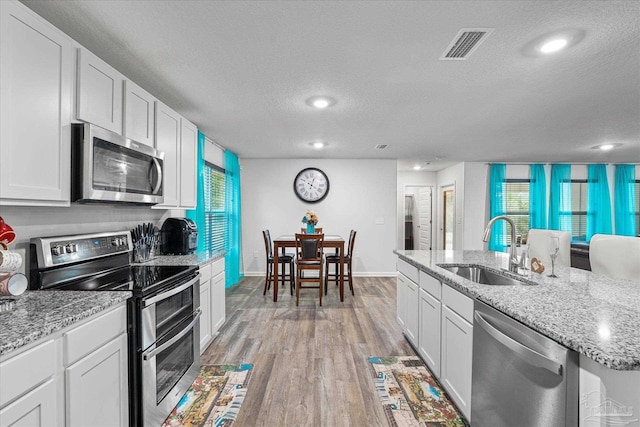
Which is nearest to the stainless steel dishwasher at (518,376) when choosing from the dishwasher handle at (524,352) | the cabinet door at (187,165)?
the dishwasher handle at (524,352)

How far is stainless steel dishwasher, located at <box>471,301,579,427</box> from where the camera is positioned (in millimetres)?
1034

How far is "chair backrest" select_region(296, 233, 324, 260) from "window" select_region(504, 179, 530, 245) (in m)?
4.53

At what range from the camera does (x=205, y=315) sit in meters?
2.66

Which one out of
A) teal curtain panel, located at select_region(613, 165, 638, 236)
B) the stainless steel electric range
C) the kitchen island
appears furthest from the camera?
teal curtain panel, located at select_region(613, 165, 638, 236)

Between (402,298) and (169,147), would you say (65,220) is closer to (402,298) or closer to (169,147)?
(169,147)

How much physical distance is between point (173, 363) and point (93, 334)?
0.77 meters

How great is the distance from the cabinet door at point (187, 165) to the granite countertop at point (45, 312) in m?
1.56

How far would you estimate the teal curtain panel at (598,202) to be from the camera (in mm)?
6277

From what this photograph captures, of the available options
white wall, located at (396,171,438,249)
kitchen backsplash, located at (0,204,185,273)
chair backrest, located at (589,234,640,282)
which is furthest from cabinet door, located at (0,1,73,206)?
white wall, located at (396,171,438,249)

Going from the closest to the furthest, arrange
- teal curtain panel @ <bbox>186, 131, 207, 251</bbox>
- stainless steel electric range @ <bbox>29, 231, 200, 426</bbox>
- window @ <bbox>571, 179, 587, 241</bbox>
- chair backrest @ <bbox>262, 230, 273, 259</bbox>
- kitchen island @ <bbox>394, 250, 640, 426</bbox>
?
kitchen island @ <bbox>394, 250, 640, 426</bbox> → stainless steel electric range @ <bbox>29, 231, 200, 426</bbox> → teal curtain panel @ <bbox>186, 131, 207, 251</bbox> → chair backrest @ <bbox>262, 230, 273, 259</bbox> → window @ <bbox>571, 179, 587, 241</bbox>

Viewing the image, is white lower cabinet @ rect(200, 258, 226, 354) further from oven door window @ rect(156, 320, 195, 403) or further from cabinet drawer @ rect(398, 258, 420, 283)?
cabinet drawer @ rect(398, 258, 420, 283)

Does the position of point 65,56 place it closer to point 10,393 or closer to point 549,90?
point 10,393

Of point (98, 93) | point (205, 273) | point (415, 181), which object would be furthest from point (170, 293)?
point (415, 181)

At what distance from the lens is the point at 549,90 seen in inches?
102
